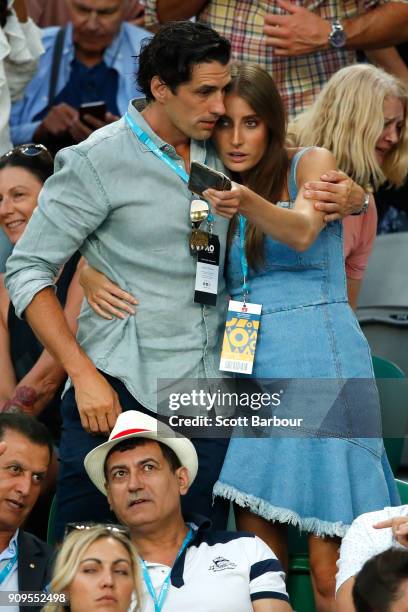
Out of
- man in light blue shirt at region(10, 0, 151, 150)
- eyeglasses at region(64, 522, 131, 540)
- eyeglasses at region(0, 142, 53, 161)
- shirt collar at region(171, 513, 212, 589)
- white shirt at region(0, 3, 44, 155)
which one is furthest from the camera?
man in light blue shirt at region(10, 0, 151, 150)

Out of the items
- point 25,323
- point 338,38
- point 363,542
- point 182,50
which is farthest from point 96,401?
point 338,38

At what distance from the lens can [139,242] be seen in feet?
13.2

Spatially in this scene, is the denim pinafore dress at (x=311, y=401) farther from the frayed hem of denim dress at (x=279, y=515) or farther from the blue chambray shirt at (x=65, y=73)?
the blue chambray shirt at (x=65, y=73)

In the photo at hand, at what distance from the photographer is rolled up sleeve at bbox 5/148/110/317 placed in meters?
3.99

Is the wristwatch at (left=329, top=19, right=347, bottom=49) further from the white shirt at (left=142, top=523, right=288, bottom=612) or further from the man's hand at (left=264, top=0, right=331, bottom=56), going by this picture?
the white shirt at (left=142, top=523, right=288, bottom=612)

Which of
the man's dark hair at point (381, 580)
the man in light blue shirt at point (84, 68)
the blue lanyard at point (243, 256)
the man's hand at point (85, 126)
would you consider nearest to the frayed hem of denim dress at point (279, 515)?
the man's dark hair at point (381, 580)

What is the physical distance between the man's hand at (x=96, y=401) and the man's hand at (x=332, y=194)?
0.86 m

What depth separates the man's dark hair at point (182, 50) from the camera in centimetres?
397

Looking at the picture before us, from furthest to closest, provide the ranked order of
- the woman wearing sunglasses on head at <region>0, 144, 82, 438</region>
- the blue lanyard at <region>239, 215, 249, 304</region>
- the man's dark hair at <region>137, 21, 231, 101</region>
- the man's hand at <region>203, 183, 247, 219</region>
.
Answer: the woman wearing sunglasses on head at <region>0, 144, 82, 438</region>
the blue lanyard at <region>239, 215, 249, 304</region>
the man's dark hair at <region>137, 21, 231, 101</region>
the man's hand at <region>203, 183, 247, 219</region>

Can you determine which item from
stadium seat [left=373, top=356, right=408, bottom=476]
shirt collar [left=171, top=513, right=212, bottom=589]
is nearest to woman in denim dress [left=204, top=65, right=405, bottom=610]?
shirt collar [left=171, top=513, right=212, bottom=589]

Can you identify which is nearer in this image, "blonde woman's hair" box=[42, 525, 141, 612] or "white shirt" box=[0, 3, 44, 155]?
"blonde woman's hair" box=[42, 525, 141, 612]

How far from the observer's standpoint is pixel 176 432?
407 centimetres

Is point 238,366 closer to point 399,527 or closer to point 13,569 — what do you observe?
point 399,527

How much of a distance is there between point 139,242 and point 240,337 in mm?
437
